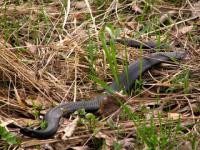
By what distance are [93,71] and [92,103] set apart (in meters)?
0.43

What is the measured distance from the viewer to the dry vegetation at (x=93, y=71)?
325 cm

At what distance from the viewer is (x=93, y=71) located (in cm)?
404

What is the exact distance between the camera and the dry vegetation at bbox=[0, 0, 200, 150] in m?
3.25

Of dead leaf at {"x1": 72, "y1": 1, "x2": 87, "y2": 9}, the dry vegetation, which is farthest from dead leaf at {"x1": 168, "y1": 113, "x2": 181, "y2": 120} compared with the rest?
dead leaf at {"x1": 72, "y1": 1, "x2": 87, "y2": 9}

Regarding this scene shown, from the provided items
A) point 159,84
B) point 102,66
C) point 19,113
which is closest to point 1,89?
point 19,113

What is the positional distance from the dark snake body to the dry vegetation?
55 mm

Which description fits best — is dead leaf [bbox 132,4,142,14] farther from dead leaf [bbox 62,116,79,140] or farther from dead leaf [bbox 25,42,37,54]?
dead leaf [bbox 62,116,79,140]

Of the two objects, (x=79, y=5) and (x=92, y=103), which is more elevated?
(x=79, y=5)

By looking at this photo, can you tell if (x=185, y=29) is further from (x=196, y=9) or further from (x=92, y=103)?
(x=92, y=103)

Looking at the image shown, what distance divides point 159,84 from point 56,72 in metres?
0.80

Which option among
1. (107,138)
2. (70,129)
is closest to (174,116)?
(107,138)

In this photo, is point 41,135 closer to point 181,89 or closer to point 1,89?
point 1,89

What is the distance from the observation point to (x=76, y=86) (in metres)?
3.92

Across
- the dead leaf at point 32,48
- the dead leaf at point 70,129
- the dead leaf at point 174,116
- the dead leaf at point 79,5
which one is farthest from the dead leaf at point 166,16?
the dead leaf at point 70,129
